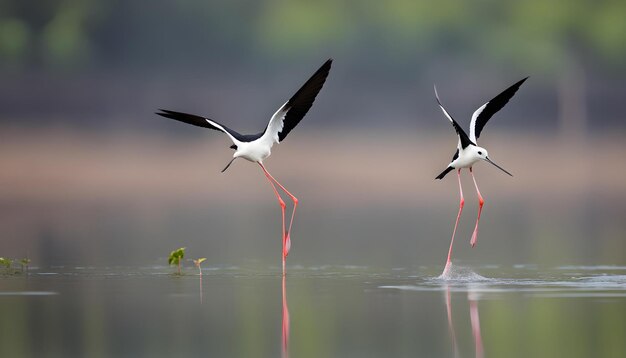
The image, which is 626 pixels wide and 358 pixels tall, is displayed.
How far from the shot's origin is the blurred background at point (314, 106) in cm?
3272

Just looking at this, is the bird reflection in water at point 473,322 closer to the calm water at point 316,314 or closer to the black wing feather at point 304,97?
the calm water at point 316,314

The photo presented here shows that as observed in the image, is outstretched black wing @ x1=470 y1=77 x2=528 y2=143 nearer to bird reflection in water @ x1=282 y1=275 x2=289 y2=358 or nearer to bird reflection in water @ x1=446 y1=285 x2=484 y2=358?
bird reflection in water @ x1=446 y1=285 x2=484 y2=358

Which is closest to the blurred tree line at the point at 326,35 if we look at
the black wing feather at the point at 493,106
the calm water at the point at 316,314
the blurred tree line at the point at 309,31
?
the blurred tree line at the point at 309,31

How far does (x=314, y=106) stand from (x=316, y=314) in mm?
27705

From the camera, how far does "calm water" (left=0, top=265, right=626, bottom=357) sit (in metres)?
10.6

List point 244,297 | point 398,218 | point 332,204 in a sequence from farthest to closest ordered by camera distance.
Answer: point 332,204 → point 398,218 → point 244,297

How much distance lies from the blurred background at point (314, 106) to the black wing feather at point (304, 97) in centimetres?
974

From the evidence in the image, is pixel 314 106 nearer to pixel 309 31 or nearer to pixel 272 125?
pixel 309 31

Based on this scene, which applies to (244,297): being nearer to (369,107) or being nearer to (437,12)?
(369,107)

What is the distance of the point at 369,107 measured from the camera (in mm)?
40781

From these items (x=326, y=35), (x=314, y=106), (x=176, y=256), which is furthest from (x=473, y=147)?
(x=326, y=35)

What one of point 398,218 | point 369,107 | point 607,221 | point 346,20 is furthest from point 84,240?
point 346,20

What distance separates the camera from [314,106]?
39719 millimetres

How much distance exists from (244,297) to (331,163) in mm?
23455
